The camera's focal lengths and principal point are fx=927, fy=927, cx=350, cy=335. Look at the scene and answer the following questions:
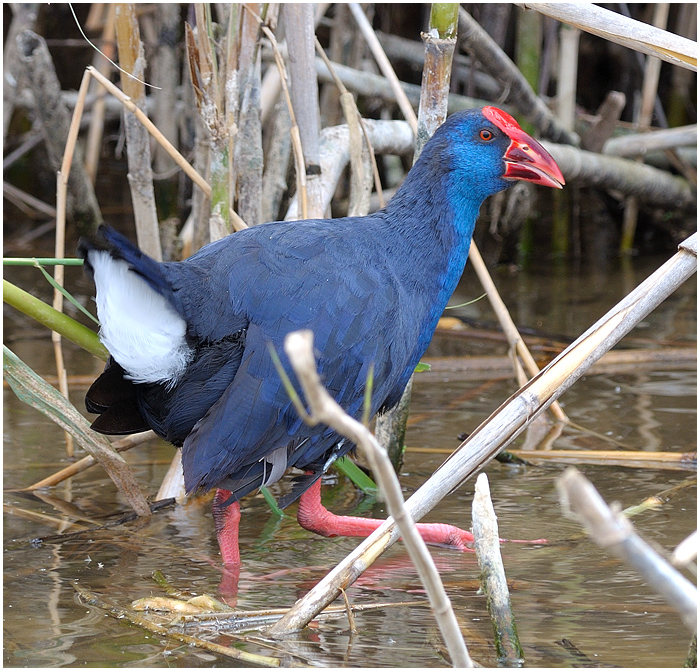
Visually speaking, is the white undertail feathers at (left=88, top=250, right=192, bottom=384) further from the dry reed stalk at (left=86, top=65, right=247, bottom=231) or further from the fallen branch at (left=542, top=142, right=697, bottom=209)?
the fallen branch at (left=542, top=142, right=697, bottom=209)

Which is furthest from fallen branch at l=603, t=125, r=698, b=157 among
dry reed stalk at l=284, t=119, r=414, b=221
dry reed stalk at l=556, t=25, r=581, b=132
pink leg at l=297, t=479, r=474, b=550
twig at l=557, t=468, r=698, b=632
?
twig at l=557, t=468, r=698, b=632

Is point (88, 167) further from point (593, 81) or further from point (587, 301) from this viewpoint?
point (593, 81)

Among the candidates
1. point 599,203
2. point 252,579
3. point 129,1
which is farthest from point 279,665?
point 599,203

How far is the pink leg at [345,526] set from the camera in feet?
7.06

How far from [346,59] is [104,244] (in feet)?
9.39

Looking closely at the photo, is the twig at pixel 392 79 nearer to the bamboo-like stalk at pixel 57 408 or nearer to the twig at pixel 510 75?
the twig at pixel 510 75

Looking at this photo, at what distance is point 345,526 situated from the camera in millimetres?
2180

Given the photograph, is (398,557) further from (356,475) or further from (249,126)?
(249,126)

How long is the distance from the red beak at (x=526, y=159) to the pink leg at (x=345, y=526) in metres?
0.83

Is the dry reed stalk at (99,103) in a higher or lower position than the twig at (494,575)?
higher

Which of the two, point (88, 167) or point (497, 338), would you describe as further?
point (88, 167)

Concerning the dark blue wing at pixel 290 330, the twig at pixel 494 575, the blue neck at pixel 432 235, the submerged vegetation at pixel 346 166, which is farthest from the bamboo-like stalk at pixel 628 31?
the twig at pixel 494 575

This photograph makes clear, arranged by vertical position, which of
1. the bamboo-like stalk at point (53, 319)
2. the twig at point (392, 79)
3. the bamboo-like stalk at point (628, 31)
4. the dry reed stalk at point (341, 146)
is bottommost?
the bamboo-like stalk at point (53, 319)

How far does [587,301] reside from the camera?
4.15 meters
